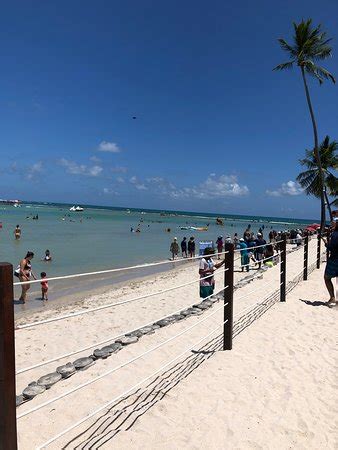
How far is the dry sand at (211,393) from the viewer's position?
125 inches

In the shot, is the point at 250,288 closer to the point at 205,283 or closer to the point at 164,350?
the point at 205,283

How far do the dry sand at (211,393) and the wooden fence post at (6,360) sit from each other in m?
1.24

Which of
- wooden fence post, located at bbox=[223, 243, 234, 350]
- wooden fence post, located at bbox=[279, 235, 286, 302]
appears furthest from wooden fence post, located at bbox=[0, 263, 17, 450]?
wooden fence post, located at bbox=[279, 235, 286, 302]

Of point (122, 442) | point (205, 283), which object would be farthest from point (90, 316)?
point (122, 442)

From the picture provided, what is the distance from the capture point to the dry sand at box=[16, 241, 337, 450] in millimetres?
3168

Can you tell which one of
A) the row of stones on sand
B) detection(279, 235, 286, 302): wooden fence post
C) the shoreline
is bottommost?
the shoreline

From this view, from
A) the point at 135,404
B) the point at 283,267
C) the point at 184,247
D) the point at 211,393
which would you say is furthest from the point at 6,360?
the point at 184,247

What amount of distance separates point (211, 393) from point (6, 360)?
252 cm

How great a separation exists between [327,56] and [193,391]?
27.4 m

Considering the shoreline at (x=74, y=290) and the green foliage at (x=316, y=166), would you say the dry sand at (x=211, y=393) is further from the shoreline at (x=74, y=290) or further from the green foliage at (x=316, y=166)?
the green foliage at (x=316, y=166)

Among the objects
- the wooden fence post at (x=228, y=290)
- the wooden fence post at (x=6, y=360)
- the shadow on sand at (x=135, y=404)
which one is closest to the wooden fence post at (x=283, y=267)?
the shadow on sand at (x=135, y=404)

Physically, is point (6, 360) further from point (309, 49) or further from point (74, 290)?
point (309, 49)

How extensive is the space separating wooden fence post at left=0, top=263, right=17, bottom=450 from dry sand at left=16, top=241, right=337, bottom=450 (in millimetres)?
1239

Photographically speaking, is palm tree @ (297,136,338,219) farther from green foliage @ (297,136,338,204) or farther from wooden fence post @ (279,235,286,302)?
wooden fence post @ (279,235,286,302)
